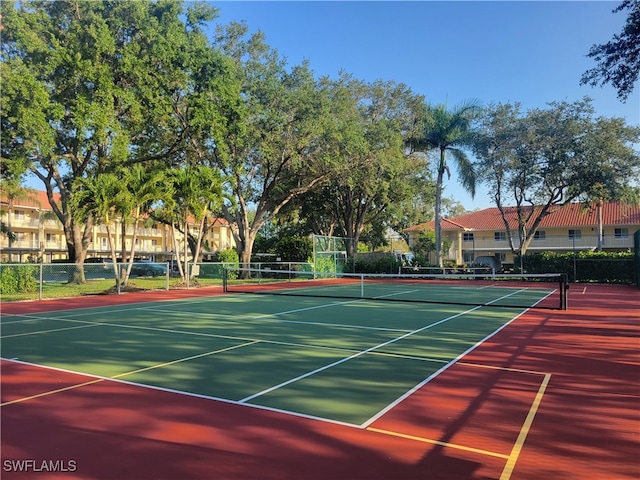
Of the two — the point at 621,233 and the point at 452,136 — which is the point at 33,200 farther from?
the point at 621,233

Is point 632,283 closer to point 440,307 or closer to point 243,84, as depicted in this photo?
point 440,307

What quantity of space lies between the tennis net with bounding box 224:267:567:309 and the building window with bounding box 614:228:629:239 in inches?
823

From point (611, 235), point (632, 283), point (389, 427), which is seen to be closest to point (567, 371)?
point (389, 427)

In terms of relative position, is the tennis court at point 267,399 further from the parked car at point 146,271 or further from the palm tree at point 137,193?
the parked car at point 146,271

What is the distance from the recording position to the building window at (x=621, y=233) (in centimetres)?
4670

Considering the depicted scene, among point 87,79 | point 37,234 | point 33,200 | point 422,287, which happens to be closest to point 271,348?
point 422,287

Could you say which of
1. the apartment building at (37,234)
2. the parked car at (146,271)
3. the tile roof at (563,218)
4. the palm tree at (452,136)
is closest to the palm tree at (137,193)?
the parked car at (146,271)

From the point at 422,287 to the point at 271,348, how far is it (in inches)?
765

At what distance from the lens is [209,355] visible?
850 centimetres

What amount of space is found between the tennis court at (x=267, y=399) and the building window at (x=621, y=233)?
43486mm

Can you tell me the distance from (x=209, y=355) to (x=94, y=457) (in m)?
4.17

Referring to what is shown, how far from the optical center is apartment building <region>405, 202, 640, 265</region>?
46.9 metres

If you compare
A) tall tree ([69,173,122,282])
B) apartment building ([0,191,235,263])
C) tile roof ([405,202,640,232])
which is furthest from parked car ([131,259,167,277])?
tile roof ([405,202,640,232])

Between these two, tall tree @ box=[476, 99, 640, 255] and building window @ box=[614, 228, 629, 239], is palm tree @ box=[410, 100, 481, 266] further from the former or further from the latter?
building window @ box=[614, 228, 629, 239]
